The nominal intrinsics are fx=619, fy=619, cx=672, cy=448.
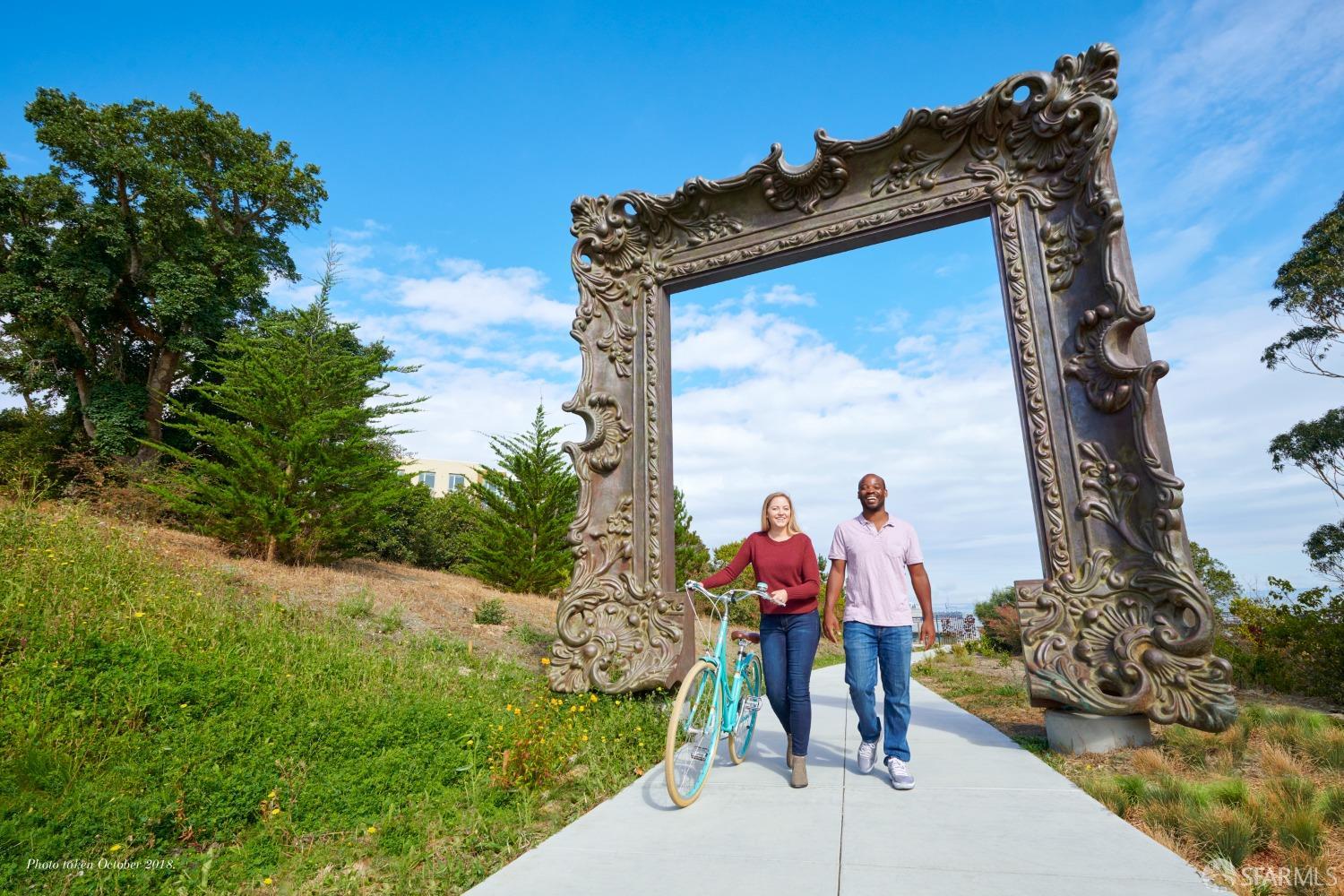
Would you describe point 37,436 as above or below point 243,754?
above

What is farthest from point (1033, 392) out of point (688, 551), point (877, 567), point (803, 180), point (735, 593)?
point (688, 551)

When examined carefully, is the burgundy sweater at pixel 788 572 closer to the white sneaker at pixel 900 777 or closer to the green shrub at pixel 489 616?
the white sneaker at pixel 900 777

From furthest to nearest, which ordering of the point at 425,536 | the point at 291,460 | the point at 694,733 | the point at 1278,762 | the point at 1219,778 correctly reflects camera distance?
1. the point at 425,536
2. the point at 291,460
3. the point at 1278,762
4. the point at 1219,778
5. the point at 694,733

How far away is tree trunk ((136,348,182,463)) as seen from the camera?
19.7m

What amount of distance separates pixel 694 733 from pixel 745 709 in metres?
1.00

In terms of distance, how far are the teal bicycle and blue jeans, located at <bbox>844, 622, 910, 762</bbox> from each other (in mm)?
680

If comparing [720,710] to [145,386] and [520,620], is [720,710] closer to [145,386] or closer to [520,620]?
[520,620]

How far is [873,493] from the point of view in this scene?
14.1ft

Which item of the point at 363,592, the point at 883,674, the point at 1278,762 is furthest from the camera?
the point at 363,592

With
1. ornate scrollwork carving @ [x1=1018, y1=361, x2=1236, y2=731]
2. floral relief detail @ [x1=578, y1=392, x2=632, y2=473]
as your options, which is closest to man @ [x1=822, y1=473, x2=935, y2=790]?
ornate scrollwork carving @ [x1=1018, y1=361, x2=1236, y2=731]

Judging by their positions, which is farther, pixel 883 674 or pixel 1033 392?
pixel 1033 392

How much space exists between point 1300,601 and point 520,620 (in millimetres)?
11309

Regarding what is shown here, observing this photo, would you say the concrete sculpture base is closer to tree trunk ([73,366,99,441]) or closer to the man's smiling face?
the man's smiling face

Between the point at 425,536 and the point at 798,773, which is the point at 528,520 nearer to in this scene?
the point at 425,536
